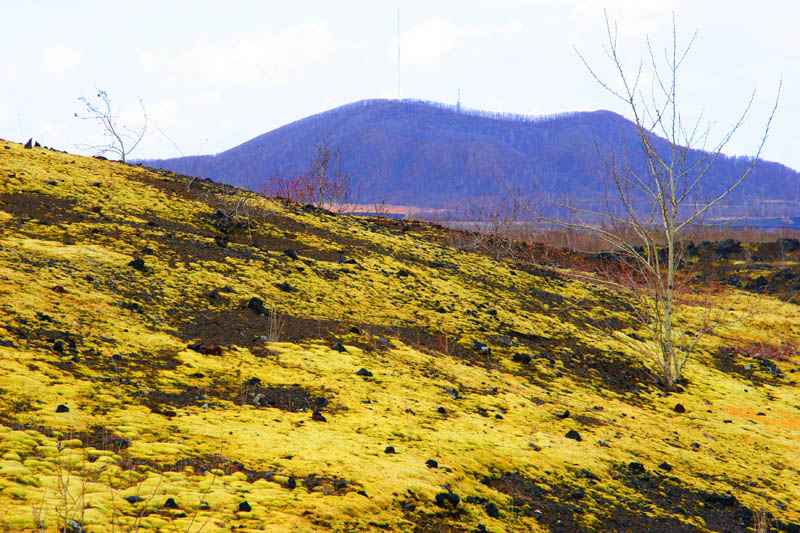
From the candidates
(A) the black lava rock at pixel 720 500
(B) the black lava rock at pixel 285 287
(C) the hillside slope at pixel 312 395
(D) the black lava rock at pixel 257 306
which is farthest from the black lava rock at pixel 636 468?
(B) the black lava rock at pixel 285 287

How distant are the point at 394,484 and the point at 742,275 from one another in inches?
1195

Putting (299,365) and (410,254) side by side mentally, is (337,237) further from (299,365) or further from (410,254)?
(299,365)

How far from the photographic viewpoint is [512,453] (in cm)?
792

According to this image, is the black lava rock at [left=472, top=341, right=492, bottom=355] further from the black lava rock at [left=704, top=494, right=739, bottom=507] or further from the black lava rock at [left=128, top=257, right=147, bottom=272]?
the black lava rock at [left=128, top=257, right=147, bottom=272]

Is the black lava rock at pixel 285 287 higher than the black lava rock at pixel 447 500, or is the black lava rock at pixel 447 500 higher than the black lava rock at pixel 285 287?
the black lava rock at pixel 285 287

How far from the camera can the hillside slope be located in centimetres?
570

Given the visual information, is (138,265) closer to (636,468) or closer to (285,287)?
(285,287)

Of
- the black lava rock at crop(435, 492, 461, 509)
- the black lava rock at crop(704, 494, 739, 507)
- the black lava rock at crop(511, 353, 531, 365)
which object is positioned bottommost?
the black lava rock at crop(704, 494, 739, 507)

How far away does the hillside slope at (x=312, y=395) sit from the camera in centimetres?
570

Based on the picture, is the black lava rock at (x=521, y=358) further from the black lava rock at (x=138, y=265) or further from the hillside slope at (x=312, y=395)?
the black lava rock at (x=138, y=265)

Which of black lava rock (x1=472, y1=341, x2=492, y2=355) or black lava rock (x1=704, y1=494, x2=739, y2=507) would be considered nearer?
black lava rock (x1=704, y1=494, x2=739, y2=507)

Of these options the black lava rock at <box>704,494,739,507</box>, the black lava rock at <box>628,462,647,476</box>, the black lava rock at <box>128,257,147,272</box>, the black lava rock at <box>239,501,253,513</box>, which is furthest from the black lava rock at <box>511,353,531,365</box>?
the black lava rock at <box>239,501,253,513</box>

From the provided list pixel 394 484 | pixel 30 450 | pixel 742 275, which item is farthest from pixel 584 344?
pixel 742 275

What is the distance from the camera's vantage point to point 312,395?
8539 millimetres
